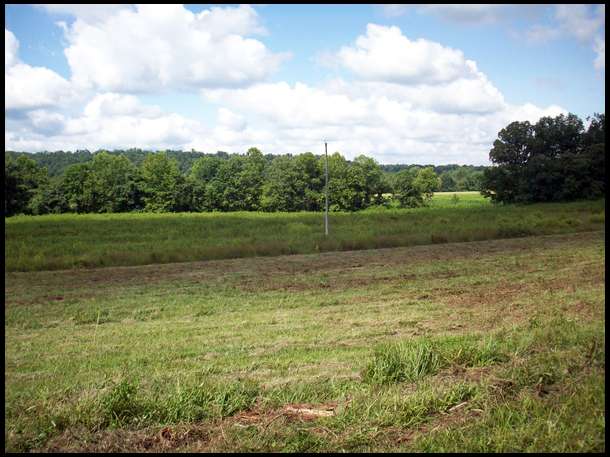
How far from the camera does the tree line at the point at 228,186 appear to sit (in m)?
68.3

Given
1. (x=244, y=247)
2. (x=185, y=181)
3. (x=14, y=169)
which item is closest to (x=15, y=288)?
(x=244, y=247)

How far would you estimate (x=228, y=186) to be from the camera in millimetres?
74750

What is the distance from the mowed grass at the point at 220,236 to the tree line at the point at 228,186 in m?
20.2

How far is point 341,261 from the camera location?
2036 centimetres

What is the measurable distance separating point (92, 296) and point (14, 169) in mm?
50664

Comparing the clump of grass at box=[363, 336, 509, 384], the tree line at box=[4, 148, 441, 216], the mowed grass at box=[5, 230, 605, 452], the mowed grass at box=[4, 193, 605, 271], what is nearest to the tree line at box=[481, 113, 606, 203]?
the mowed grass at box=[4, 193, 605, 271]

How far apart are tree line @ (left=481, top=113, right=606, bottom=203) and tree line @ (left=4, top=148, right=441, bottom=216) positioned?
1826 centimetres

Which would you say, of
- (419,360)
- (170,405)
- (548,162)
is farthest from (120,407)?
(548,162)

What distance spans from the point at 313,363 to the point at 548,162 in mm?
53199

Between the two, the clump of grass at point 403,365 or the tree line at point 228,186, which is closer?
the clump of grass at point 403,365

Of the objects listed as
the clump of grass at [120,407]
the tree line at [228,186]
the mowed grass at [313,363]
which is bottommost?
the mowed grass at [313,363]

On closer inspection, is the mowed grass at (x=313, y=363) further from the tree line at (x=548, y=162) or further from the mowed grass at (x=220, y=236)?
the tree line at (x=548, y=162)

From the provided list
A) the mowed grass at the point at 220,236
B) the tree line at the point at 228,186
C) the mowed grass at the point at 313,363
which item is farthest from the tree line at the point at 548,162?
the mowed grass at the point at 313,363

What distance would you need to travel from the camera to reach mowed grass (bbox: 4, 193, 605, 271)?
71.2 feet
